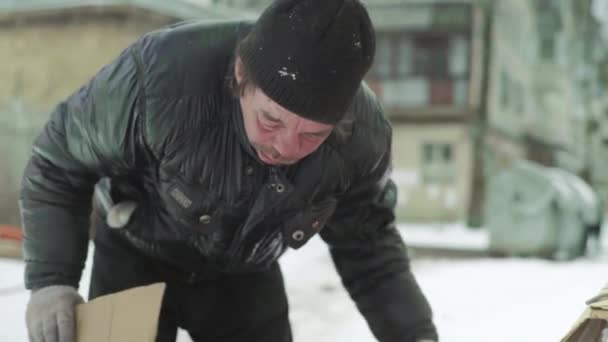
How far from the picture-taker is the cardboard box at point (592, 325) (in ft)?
2.01

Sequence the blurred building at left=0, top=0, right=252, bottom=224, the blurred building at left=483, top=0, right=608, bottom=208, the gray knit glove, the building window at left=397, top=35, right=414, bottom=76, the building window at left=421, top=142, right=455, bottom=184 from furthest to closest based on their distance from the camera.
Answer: the building window at left=397, top=35, right=414, bottom=76
the building window at left=421, top=142, right=455, bottom=184
the blurred building at left=0, top=0, right=252, bottom=224
the blurred building at left=483, top=0, right=608, bottom=208
the gray knit glove

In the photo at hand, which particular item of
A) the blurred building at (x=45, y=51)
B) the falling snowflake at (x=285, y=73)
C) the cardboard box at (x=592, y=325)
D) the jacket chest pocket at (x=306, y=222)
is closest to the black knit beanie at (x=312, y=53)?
the falling snowflake at (x=285, y=73)

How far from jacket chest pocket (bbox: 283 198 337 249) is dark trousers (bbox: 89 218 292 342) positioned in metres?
0.18

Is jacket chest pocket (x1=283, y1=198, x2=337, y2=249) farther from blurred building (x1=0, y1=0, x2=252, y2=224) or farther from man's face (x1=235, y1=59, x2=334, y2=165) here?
blurred building (x1=0, y1=0, x2=252, y2=224)

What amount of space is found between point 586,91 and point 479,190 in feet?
3.56

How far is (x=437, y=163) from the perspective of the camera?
436 centimetres

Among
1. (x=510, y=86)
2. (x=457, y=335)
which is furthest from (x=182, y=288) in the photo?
(x=510, y=86)

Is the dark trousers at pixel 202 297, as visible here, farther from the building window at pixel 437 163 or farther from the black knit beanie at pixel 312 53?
the building window at pixel 437 163

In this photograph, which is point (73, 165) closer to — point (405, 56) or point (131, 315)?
point (131, 315)

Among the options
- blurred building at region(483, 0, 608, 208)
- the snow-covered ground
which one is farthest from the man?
blurred building at region(483, 0, 608, 208)

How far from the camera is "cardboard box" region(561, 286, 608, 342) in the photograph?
612 mm

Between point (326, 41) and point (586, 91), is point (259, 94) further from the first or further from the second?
point (586, 91)

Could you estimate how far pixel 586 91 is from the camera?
340 cm

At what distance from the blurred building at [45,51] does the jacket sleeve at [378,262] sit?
9.41ft
